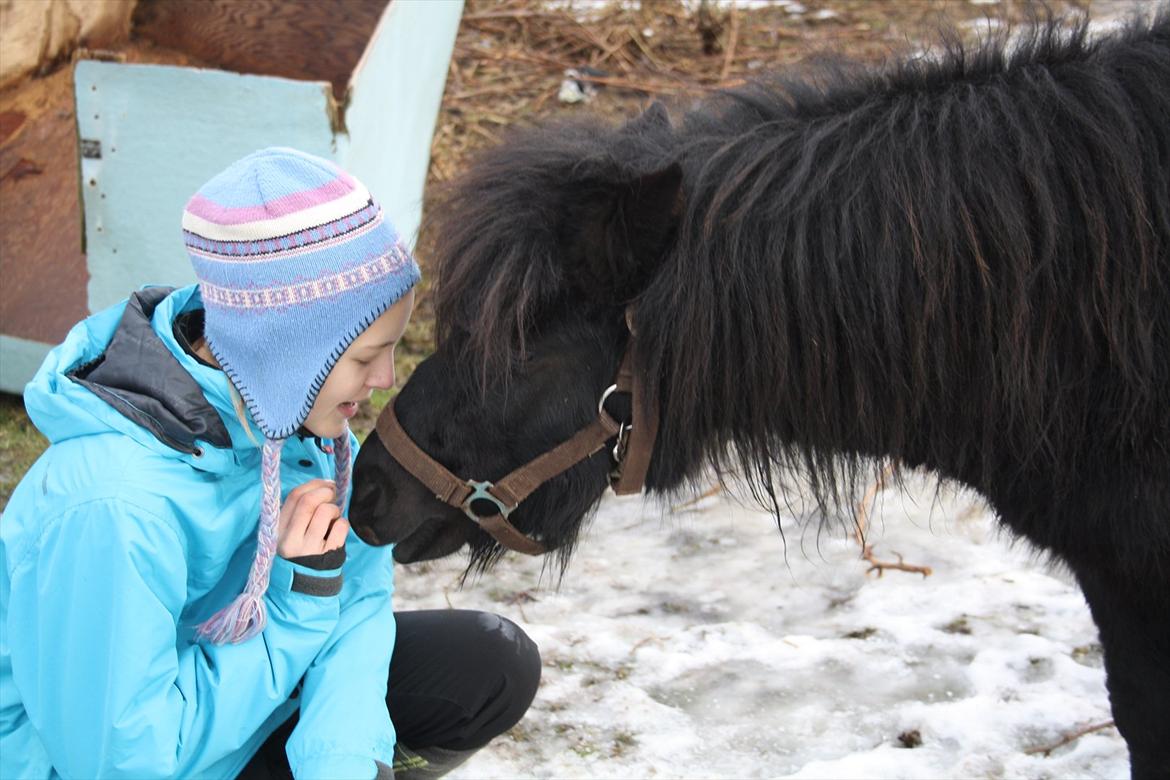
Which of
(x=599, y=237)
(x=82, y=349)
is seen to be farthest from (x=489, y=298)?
(x=82, y=349)

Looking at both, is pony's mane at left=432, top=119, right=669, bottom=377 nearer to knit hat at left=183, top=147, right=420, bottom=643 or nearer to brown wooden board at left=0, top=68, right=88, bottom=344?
knit hat at left=183, top=147, right=420, bottom=643

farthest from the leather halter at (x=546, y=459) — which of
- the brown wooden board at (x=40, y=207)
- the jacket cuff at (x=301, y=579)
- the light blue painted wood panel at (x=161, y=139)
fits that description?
the brown wooden board at (x=40, y=207)

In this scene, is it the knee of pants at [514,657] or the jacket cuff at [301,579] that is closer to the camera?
the jacket cuff at [301,579]

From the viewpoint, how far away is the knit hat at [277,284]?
5.65ft

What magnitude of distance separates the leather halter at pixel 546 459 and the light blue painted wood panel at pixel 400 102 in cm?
165

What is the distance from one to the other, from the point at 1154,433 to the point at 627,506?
2.24 metres

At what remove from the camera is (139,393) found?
5.76 ft

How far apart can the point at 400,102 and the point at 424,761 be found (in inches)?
108

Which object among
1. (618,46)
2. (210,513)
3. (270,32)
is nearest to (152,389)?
(210,513)

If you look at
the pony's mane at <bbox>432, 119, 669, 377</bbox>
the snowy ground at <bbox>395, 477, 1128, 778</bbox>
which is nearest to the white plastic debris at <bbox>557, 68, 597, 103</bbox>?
the snowy ground at <bbox>395, 477, 1128, 778</bbox>

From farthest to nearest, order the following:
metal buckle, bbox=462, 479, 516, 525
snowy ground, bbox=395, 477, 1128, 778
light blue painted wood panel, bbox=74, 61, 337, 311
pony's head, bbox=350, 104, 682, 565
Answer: light blue painted wood panel, bbox=74, 61, 337, 311 < snowy ground, bbox=395, 477, 1128, 778 < metal buckle, bbox=462, 479, 516, 525 < pony's head, bbox=350, 104, 682, 565

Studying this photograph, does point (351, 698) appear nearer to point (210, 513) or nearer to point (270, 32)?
point (210, 513)

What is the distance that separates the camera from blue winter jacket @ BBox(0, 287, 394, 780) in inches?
64.6

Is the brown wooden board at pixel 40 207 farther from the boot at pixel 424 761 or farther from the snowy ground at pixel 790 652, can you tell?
the boot at pixel 424 761
